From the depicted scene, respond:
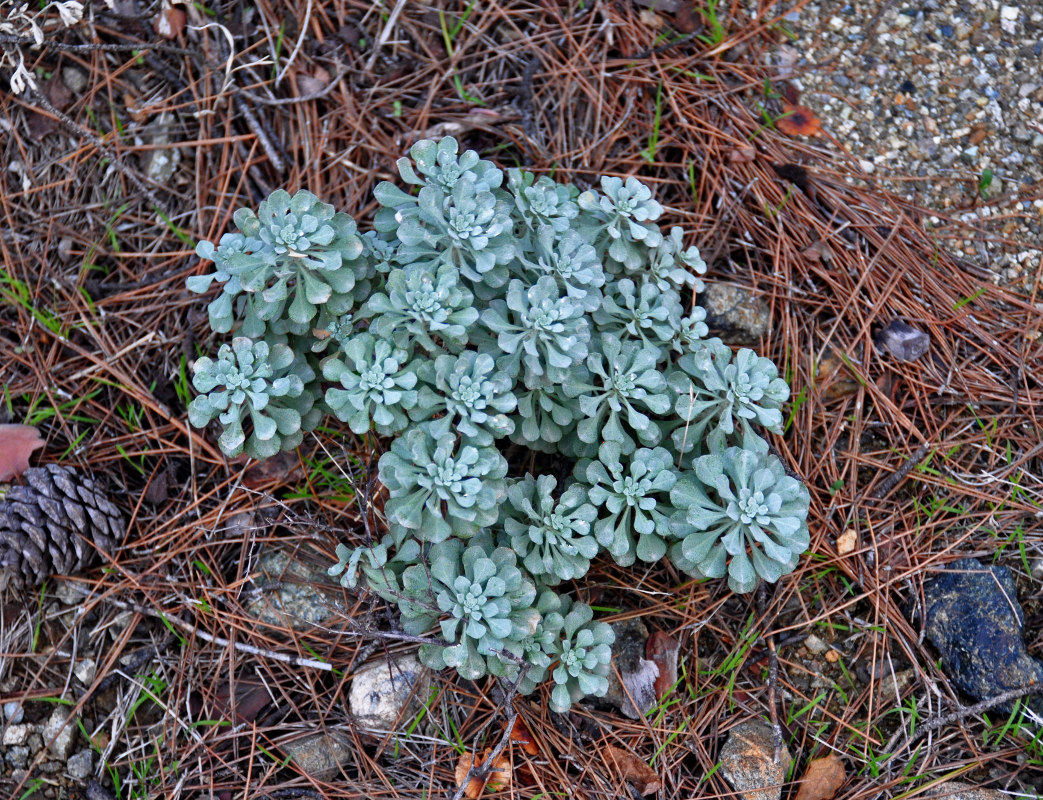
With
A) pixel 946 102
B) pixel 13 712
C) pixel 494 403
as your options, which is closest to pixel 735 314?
pixel 494 403

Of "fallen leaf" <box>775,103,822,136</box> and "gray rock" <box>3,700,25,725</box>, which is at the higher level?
"fallen leaf" <box>775,103,822,136</box>

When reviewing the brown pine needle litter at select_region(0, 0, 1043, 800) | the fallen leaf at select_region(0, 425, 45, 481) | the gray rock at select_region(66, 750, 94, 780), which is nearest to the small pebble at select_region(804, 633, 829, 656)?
the brown pine needle litter at select_region(0, 0, 1043, 800)

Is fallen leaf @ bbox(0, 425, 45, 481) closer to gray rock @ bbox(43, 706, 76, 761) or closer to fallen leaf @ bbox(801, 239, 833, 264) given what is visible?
gray rock @ bbox(43, 706, 76, 761)

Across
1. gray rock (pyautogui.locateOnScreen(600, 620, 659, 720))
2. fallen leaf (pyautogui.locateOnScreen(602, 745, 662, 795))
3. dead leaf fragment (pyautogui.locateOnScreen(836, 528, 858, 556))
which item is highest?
dead leaf fragment (pyautogui.locateOnScreen(836, 528, 858, 556))

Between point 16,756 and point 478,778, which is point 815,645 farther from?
point 16,756

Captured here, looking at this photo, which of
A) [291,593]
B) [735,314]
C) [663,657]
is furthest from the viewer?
[735,314]

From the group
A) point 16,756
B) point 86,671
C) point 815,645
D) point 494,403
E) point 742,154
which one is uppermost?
point 742,154

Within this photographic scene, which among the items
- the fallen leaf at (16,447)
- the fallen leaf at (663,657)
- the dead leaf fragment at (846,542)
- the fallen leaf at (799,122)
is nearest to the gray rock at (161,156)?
the fallen leaf at (16,447)
